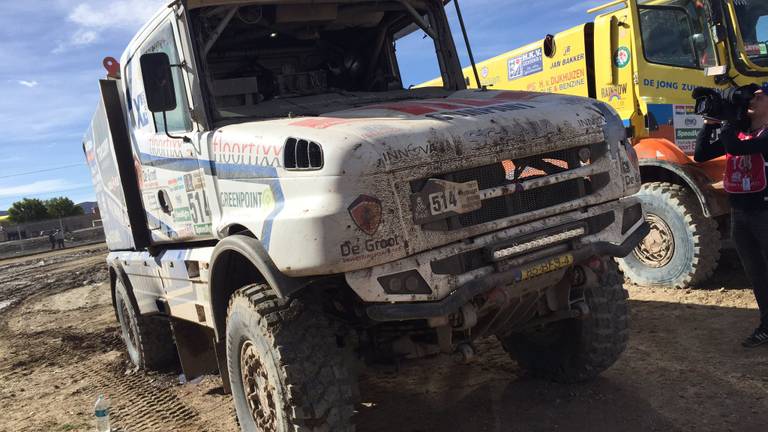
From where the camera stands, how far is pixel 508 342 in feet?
14.6

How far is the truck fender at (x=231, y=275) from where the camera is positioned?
2.92 meters

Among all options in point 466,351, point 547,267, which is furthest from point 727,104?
point 466,351

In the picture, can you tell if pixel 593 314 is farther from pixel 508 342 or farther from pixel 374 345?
pixel 374 345

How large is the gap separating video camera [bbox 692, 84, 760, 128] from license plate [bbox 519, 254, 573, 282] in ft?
7.06

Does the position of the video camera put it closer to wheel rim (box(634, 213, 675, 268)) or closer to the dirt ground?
the dirt ground

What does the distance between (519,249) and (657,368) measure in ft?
6.84

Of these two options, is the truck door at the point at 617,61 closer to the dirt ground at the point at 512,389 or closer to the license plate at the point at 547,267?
the dirt ground at the point at 512,389

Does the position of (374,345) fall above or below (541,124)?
below

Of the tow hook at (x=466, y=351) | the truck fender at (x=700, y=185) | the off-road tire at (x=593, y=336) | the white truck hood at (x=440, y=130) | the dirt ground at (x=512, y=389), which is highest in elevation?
the white truck hood at (x=440, y=130)

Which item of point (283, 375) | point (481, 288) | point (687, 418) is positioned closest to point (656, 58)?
point (687, 418)

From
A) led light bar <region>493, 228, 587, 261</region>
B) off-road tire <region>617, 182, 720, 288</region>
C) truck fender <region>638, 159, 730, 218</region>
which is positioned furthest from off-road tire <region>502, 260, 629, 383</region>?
truck fender <region>638, 159, 730, 218</region>

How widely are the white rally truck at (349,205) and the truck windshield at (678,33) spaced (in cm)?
262

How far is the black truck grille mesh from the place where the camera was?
117 inches

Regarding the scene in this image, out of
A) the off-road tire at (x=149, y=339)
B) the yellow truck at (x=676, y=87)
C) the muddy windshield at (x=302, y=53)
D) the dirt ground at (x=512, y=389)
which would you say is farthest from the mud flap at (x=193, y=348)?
the yellow truck at (x=676, y=87)
